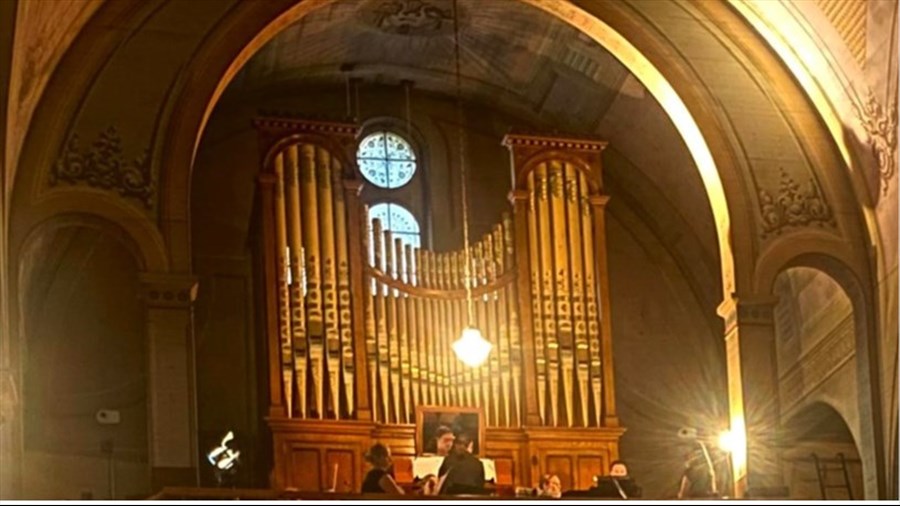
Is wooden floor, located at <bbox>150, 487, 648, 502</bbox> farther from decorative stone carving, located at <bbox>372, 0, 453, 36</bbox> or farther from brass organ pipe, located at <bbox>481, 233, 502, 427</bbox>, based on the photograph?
decorative stone carving, located at <bbox>372, 0, 453, 36</bbox>

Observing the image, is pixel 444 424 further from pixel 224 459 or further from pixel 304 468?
pixel 224 459

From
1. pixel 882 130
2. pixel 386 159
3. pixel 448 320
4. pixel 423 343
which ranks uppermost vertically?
pixel 386 159

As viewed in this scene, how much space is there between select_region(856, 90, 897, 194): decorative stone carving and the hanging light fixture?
Result: 136 inches

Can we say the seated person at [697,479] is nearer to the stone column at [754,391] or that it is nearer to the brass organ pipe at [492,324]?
the stone column at [754,391]

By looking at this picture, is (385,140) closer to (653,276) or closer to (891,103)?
(653,276)

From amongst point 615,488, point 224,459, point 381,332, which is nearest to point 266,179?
point 381,332

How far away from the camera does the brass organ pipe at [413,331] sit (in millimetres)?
20594

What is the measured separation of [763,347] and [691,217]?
4.22 m

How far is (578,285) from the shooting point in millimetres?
21250

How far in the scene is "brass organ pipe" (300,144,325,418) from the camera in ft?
66.2

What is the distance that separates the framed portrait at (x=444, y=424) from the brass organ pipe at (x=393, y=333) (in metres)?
0.26

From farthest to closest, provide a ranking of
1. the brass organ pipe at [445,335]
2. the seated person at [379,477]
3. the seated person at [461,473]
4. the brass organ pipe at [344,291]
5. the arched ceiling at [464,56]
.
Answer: the arched ceiling at [464,56] → the brass organ pipe at [445,335] → the brass organ pipe at [344,291] → the seated person at [461,473] → the seated person at [379,477]

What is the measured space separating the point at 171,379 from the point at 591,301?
4.57 meters

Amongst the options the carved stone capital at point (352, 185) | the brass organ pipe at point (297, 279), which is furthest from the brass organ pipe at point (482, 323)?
the brass organ pipe at point (297, 279)
